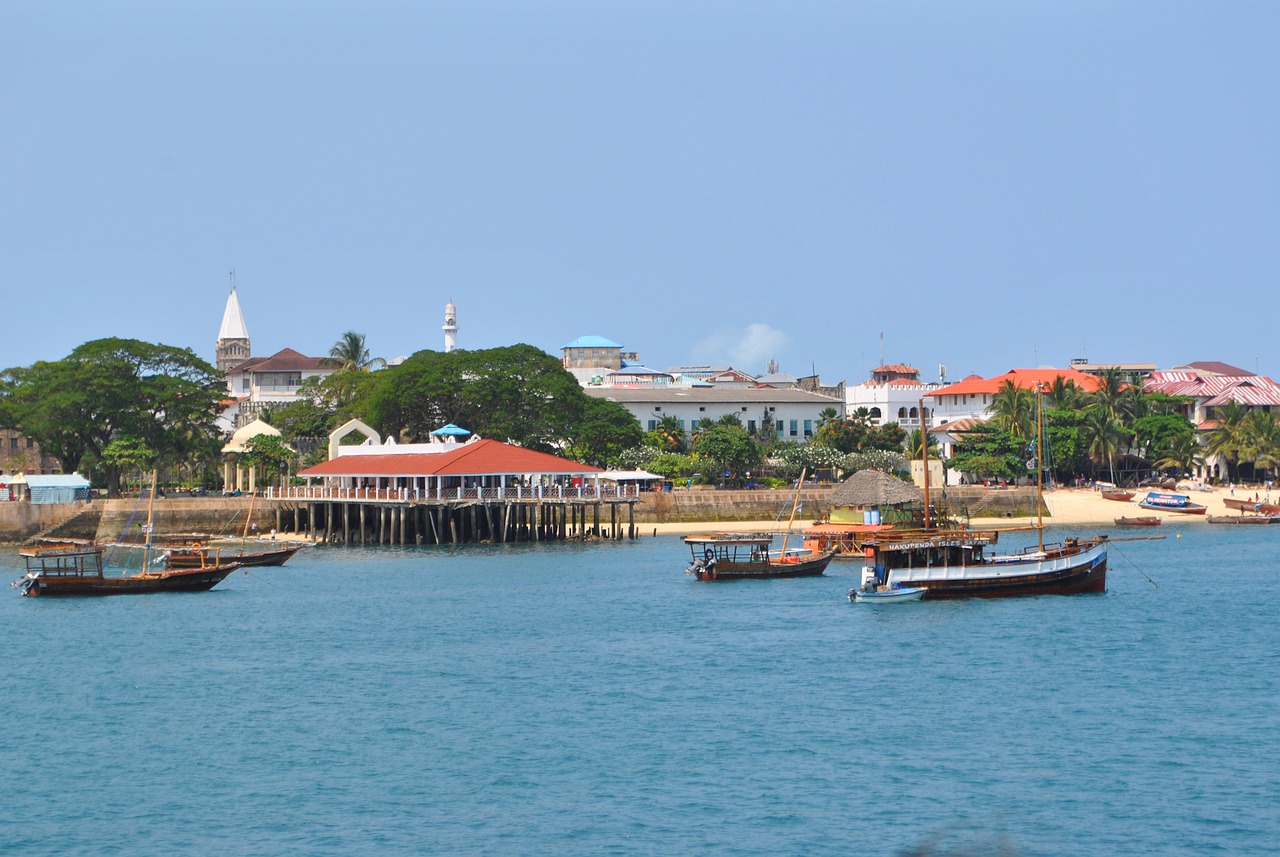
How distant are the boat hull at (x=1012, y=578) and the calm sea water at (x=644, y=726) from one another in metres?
0.61

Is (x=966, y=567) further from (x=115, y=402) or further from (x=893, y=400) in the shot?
(x=893, y=400)

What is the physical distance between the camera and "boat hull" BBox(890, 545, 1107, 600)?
162 feet

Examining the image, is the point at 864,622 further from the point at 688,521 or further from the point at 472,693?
the point at 688,521

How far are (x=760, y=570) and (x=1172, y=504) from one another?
45143 mm

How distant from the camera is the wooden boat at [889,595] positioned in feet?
161

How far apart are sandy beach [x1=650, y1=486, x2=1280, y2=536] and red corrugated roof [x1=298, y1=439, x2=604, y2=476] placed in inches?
354

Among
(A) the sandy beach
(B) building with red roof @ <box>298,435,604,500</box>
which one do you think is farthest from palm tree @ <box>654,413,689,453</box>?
(B) building with red roof @ <box>298,435,604,500</box>

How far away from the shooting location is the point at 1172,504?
94438mm

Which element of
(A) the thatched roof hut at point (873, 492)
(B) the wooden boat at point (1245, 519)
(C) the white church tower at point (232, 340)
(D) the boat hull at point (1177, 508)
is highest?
(C) the white church tower at point (232, 340)

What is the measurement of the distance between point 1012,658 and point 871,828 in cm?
1546

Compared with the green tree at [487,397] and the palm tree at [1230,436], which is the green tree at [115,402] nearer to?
the green tree at [487,397]

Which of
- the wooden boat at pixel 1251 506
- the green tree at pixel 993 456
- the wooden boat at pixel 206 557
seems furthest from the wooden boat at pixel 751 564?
the wooden boat at pixel 1251 506

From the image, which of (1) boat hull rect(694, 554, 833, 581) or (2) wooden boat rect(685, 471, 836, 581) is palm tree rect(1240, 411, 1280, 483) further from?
(1) boat hull rect(694, 554, 833, 581)

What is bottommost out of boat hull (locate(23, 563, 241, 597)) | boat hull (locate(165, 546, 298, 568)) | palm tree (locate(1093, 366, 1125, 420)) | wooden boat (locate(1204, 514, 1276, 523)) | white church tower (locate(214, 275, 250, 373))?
boat hull (locate(23, 563, 241, 597))
